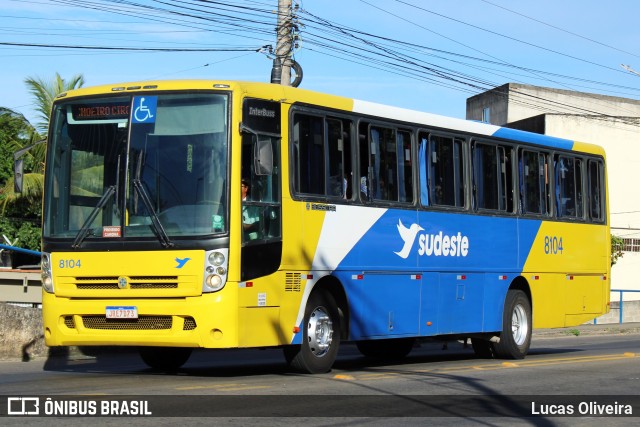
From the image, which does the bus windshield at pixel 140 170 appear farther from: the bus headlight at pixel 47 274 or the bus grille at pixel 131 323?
the bus grille at pixel 131 323

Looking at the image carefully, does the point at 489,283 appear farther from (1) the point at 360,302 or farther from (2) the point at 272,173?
(2) the point at 272,173

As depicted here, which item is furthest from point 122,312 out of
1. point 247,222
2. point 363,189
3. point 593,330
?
point 593,330

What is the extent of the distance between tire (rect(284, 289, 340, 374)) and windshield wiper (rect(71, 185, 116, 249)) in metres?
2.78

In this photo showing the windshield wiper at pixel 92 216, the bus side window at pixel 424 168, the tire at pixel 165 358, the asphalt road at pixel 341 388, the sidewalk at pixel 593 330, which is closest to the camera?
the asphalt road at pixel 341 388

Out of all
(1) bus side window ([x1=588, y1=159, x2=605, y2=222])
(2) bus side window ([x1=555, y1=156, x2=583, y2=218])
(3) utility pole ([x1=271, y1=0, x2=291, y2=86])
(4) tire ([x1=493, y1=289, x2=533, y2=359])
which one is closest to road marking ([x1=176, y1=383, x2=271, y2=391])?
(4) tire ([x1=493, y1=289, x2=533, y2=359])

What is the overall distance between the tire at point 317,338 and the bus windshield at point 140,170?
2081 millimetres

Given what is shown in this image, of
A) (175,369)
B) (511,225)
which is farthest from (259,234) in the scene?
(511,225)

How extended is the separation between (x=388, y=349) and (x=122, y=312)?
23.4ft

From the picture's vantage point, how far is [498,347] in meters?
19.1

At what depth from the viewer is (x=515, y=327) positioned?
761 inches

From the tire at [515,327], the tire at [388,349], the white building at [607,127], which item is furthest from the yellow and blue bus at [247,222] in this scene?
the white building at [607,127]

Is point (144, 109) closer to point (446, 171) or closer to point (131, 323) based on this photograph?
point (131, 323)

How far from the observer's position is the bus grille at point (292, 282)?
13.9 meters

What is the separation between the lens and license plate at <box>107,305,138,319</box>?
13117 mm
